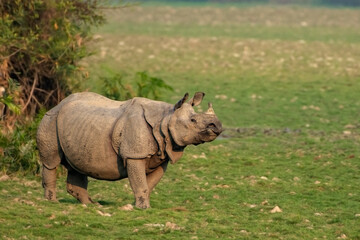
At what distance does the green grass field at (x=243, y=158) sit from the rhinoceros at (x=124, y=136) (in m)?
0.46

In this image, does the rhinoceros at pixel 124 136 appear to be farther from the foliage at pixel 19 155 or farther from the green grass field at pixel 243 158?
the foliage at pixel 19 155

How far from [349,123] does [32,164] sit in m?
7.57

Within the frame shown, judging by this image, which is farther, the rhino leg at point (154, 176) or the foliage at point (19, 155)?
the foliage at point (19, 155)

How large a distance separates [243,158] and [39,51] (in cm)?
353

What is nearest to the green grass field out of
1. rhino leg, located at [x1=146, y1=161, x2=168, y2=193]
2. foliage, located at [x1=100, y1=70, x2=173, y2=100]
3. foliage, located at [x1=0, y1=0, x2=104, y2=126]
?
rhino leg, located at [x1=146, y1=161, x2=168, y2=193]

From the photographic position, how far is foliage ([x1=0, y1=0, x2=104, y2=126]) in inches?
527

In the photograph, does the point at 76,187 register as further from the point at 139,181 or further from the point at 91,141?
the point at 139,181

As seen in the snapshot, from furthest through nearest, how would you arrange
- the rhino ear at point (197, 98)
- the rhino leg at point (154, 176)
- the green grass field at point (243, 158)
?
the rhino leg at point (154, 176) < the rhino ear at point (197, 98) < the green grass field at point (243, 158)

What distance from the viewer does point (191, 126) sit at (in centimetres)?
955

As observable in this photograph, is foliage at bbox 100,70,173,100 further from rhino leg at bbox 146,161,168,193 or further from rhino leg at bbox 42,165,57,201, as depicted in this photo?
rhino leg at bbox 146,161,168,193

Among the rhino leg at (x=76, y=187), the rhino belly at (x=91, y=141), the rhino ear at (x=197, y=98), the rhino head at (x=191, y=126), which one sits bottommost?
the rhino leg at (x=76, y=187)

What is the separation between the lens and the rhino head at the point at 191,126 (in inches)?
373

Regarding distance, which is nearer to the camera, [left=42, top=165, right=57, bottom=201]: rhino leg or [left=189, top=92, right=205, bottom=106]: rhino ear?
[left=189, top=92, right=205, bottom=106]: rhino ear

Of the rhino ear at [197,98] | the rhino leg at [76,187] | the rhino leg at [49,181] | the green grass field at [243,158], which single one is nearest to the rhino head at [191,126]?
the rhino ear at [197,98]
